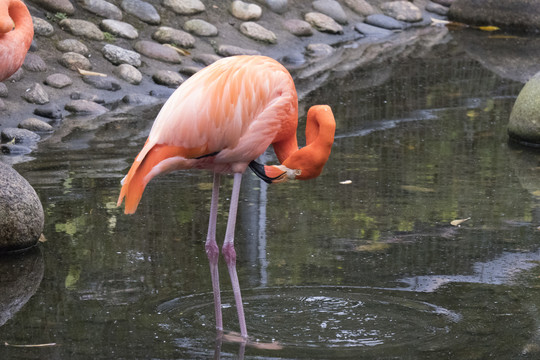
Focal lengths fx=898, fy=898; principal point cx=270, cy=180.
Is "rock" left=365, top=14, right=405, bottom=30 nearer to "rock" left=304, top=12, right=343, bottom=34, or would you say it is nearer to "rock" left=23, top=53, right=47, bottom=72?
"rock" left=304, top=12, right=343, bottom=34

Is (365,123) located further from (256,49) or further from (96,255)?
(96,255)

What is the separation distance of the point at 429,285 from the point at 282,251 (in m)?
0.98

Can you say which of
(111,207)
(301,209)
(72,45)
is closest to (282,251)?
(301,209)

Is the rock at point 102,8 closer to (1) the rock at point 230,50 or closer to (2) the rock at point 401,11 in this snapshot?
(1) the rock at point 230,50

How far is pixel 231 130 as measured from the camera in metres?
4.12

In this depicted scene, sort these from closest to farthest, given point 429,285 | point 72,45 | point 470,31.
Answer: point 429,285 → point 72,45 → point 470,31

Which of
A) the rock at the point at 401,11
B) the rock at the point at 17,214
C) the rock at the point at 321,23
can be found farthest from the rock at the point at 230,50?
the rock at the point at 17,214

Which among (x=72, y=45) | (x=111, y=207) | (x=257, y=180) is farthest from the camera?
(x=72, y=45)

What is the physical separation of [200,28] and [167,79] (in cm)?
209

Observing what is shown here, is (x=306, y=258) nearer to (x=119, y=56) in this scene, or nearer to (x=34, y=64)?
(x=34, y=64)

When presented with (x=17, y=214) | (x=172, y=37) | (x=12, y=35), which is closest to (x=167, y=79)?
(x=172, y=37)

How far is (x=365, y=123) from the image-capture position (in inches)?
368

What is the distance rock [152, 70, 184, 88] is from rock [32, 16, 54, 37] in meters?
1.37

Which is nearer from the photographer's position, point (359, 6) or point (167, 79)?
point (167, 79)
